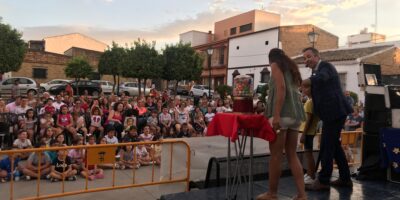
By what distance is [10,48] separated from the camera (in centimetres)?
2461

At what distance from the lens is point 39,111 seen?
30.4ft

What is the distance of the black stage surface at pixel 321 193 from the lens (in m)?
3.99

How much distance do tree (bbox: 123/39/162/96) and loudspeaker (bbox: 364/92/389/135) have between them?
70.1 ft

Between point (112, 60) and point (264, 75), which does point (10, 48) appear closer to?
point (112, 60)

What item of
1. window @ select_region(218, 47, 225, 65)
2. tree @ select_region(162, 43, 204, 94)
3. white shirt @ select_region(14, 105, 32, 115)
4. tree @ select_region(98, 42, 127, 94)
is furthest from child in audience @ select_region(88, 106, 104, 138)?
window @ select_region(218, 47, 225, 65)

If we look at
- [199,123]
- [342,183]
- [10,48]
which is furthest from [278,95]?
[10,48]

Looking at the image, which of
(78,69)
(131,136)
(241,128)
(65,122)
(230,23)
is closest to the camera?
(241,128)

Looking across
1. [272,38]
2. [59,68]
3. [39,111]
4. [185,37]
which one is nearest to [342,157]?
[39,111]

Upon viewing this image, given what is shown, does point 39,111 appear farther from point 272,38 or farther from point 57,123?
point 272,38

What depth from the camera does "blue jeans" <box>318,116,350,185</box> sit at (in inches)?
160

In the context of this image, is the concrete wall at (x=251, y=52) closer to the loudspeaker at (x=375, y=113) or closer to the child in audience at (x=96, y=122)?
the child in audience at (x=96, y=122)

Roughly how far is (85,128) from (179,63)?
1865 cm

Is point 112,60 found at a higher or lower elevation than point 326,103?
higher

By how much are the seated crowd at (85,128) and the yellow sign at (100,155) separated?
1258mm
